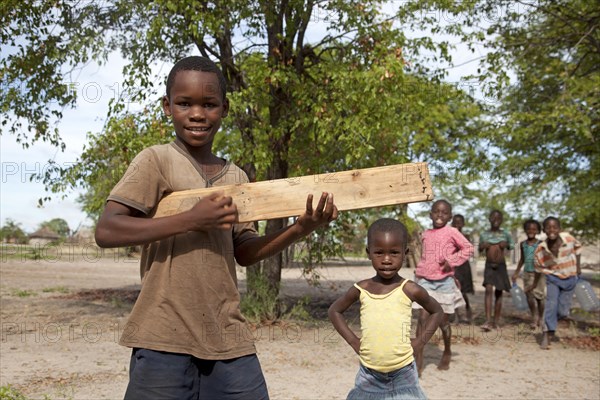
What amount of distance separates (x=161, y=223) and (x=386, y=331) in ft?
6.40

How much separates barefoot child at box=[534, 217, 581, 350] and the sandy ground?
41 cm

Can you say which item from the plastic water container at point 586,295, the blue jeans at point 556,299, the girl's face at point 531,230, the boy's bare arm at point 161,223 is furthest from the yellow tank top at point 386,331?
the girl's face at point 531,230

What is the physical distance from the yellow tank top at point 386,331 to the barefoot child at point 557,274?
520 cm

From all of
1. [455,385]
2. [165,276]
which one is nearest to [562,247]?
[455,385]

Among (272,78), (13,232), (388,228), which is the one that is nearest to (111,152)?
(272,78)

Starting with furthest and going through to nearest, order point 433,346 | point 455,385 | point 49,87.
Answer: point 49,87 < point 433,346 < point 455,385

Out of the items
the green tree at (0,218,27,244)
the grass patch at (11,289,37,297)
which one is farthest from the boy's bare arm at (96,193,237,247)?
the green tree at (0,218,27,244)

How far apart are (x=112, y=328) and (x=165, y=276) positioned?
7472 mm

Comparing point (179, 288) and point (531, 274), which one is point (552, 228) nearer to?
point (531, 274)

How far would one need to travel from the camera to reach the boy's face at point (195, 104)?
7.43 feet

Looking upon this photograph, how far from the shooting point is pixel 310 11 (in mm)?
8531

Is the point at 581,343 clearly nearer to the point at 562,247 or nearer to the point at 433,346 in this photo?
the point at 562,247

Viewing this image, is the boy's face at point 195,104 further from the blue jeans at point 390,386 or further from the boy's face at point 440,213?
the boy's face at point 440,213

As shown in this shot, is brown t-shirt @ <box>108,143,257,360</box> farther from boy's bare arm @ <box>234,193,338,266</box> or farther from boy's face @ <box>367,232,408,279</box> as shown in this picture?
boy's face @ <box>367,232,408,279</box>
